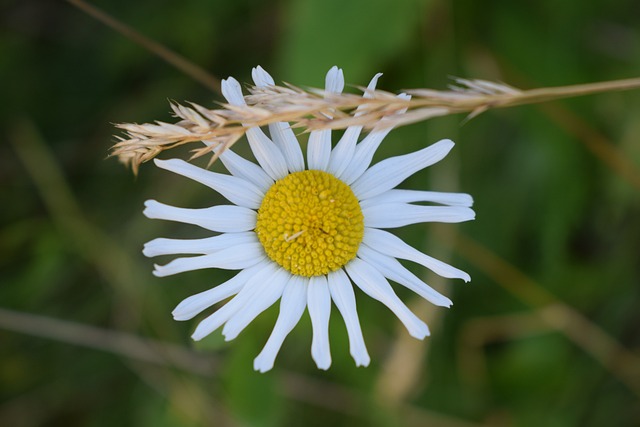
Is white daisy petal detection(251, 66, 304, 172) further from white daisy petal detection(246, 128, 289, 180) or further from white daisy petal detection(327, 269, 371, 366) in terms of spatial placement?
white daisy petal detection(327, 269, 371, 366)

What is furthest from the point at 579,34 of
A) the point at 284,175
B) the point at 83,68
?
the point at 83,68

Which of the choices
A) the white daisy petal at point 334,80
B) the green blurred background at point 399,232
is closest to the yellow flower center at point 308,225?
the white daisy petal at point 334,80

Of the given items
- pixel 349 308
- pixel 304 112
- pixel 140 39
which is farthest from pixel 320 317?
pixel 140 39

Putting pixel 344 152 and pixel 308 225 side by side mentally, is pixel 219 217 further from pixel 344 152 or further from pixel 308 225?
pixel 344 152

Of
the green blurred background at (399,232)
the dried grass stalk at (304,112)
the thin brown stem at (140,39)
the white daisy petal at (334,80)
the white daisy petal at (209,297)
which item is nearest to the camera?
the dried grass stalk at (304,112)

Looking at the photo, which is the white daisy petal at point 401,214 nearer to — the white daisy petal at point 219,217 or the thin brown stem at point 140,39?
the white daisy petal at point 219,217

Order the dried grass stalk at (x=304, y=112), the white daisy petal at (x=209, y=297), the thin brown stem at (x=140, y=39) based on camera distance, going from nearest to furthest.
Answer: the dried grass stalk at (x=304, y=112) < the white daisy petal at (x=209, y=297) < the thin brown stem at (x=140, y=39)
